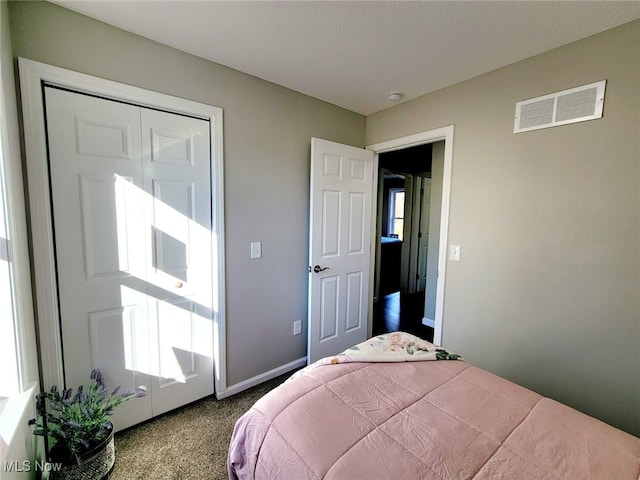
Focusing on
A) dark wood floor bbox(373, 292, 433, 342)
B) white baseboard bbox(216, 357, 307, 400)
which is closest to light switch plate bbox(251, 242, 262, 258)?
white baseboard bbox(216, 357, 307, 400)

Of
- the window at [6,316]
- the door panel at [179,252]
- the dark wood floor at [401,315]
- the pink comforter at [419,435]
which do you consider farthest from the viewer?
the dark wood floor at [401,315]

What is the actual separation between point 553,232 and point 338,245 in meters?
1.53

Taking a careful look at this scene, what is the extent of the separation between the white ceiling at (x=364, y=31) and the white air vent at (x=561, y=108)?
282 mm

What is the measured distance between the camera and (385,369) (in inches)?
55.2

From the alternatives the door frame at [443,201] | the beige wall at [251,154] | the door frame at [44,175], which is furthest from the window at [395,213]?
the door frame at [44,175]

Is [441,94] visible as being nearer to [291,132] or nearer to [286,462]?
[291,132]

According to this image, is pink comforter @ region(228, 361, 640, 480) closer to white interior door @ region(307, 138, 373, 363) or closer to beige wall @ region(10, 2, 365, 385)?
beige wall @ region(10, 2, 365, 385)

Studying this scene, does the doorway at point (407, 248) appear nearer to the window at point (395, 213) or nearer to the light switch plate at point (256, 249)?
the window at point (395, 213)

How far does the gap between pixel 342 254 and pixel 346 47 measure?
1.59 m

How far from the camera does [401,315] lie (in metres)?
4.01

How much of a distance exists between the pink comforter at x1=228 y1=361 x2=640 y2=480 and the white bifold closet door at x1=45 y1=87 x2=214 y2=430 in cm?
100

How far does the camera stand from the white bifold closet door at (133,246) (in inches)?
60.6

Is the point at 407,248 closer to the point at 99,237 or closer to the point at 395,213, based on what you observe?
the point at 395,213

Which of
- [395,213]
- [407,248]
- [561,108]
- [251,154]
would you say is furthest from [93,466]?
[395,213]
